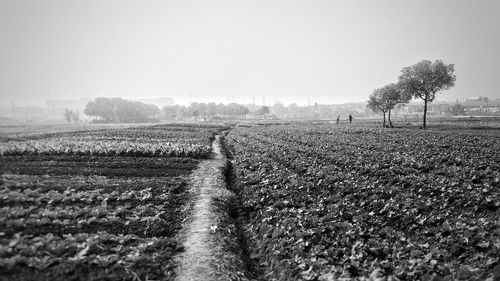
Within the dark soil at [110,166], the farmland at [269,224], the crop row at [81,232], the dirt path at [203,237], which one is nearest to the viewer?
the crop row at [81,232]

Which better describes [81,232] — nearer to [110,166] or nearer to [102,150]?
[110,166]

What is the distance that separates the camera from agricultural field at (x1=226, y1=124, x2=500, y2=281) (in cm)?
773

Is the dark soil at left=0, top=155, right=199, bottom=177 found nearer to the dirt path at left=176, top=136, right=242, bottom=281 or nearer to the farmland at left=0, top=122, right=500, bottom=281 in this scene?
the farmland at left=0, top=122, right=500, bottom=281

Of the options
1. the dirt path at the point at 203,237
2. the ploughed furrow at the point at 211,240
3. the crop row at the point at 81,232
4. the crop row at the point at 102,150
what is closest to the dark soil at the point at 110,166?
the crop row at the point at 102,150

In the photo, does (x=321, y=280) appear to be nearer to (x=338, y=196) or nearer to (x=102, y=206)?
(x=338, y=196)

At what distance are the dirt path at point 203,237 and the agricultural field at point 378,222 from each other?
4.82 ft

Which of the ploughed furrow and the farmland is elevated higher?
the farmland

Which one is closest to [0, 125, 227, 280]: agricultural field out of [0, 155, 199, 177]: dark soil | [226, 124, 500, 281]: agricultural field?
[0, 155, 199, 177]: dark soil

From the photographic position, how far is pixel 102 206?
432 inches

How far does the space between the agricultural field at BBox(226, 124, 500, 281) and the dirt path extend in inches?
57.9

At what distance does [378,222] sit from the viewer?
10.5 m

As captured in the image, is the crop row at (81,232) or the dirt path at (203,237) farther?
the dirt path at (203,237)

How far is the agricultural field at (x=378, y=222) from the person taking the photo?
25.3 ft

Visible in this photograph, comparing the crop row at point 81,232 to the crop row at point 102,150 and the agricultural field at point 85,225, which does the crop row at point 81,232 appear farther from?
the crop row at point 102,150
